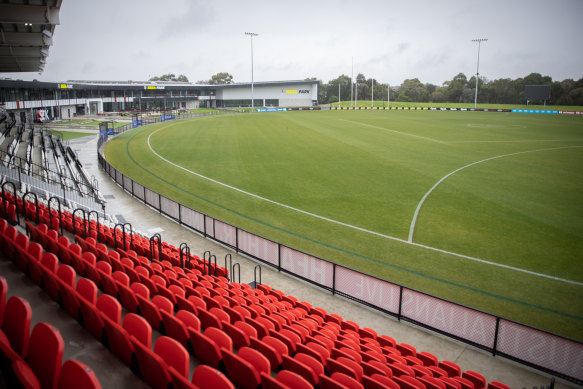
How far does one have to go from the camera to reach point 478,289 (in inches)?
554

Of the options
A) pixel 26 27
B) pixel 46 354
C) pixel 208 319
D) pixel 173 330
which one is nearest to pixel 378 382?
pixel 208 319

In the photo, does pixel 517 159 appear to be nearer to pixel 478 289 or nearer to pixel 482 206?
pixel 482 206

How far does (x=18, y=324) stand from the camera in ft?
14.7

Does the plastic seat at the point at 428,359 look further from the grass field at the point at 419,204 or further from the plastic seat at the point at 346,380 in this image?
the grass field at the point at 419,204

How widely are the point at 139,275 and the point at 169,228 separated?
11.2 meters

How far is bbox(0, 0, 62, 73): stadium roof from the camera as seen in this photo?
572 inches

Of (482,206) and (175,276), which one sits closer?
(175,276)

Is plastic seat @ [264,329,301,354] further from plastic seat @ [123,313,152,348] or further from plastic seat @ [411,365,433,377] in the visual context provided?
plastic seat @ [123,313,152,348]

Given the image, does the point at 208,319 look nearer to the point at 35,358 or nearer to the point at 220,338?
the point at 220,338

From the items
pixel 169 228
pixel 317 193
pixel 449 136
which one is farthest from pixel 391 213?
pixel 449 136

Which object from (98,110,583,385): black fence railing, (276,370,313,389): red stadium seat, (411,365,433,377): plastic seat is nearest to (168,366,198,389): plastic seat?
(276,370,313,389): red stadium seat

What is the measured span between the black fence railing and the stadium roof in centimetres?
1026

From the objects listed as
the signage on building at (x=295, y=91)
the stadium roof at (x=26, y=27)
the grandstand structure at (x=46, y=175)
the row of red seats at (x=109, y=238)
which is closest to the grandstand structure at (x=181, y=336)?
the row of red seats at (x=109, y=238)

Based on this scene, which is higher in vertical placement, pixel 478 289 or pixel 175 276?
pixel 175 276
